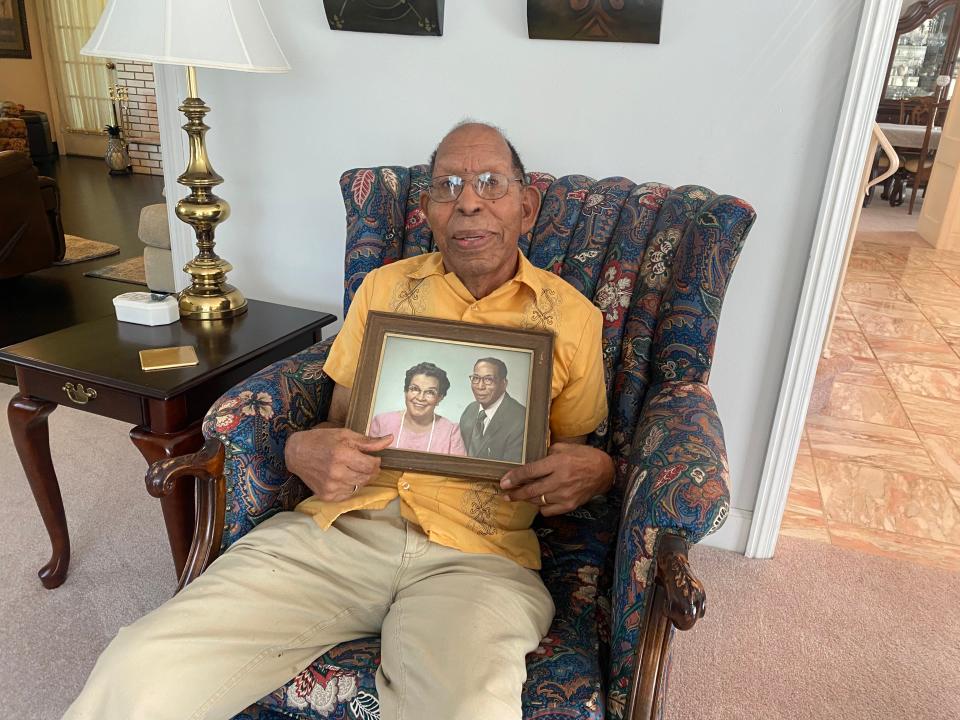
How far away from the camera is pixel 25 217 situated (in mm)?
4074

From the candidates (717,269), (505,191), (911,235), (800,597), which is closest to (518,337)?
(505,191)

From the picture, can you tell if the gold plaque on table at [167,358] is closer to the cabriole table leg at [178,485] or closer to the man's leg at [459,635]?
the cabriole table leg at [178,485]

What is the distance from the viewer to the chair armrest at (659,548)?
1001 mm

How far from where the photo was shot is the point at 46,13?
27.0 feet

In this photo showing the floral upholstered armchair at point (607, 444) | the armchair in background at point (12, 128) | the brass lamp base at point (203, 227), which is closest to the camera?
the floral upholstered armchair at point (607, 444)

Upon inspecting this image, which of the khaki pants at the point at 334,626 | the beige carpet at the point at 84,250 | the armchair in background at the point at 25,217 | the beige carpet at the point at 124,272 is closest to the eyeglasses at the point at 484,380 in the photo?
the khaki pants at the point at 334,626

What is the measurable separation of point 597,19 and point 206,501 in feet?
4.57

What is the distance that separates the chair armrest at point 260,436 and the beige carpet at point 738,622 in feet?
2.26

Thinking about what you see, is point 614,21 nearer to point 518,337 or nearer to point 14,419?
point 518,337

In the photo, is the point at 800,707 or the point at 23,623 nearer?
the point at 800,707

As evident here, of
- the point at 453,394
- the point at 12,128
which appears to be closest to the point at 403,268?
the point at 453,394

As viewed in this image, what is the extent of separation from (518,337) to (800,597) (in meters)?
1.21

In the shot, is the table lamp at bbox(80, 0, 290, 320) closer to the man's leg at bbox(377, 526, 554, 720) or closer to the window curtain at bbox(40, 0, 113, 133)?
the man's leg at bbox(377, 526, 554, 720)

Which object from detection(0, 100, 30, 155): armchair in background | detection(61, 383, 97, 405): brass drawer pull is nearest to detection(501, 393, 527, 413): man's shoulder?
detection(61, 383, 97, 405): brass drawer pull
